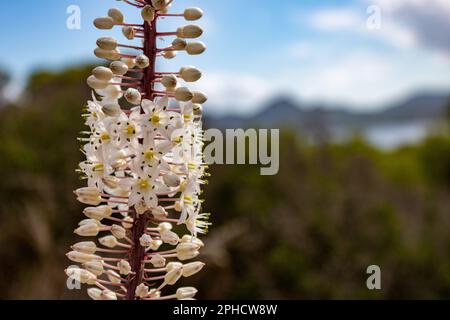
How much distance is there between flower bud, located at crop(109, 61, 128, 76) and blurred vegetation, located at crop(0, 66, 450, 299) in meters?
7.28

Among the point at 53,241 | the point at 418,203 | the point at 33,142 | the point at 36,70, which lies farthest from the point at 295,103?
the point at 53,241

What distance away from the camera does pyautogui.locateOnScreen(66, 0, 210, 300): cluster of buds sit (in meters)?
2.89

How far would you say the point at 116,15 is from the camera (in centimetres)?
317

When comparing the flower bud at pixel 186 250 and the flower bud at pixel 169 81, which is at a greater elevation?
the flower bud at pixel 169 81

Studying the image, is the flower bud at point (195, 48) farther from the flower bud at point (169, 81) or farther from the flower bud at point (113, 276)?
the flower bud at point (113, 276)

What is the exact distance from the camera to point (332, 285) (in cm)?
1352

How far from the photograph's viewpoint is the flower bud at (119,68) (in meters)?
3.07

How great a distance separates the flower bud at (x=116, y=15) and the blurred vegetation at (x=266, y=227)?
7.32 metres

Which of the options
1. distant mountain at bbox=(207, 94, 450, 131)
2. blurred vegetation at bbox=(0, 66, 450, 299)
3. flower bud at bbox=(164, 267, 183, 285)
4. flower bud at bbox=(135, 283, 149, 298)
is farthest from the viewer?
distant mountain at bbox=(207, 94, 450, 131)

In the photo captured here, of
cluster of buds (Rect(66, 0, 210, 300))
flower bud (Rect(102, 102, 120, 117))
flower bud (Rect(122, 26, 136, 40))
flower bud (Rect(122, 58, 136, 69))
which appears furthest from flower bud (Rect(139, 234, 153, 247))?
flower bud (Rect(122, 26, 136, 40))

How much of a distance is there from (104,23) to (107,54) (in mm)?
183

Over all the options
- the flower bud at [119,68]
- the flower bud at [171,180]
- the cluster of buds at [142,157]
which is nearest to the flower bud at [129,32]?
the cluster of buds at [142,157]

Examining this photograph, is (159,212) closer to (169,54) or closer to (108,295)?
(108,295)

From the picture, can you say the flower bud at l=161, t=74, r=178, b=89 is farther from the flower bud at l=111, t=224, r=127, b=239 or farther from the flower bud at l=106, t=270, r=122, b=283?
the flower bud at l=106, t=270, r=122, b=283
